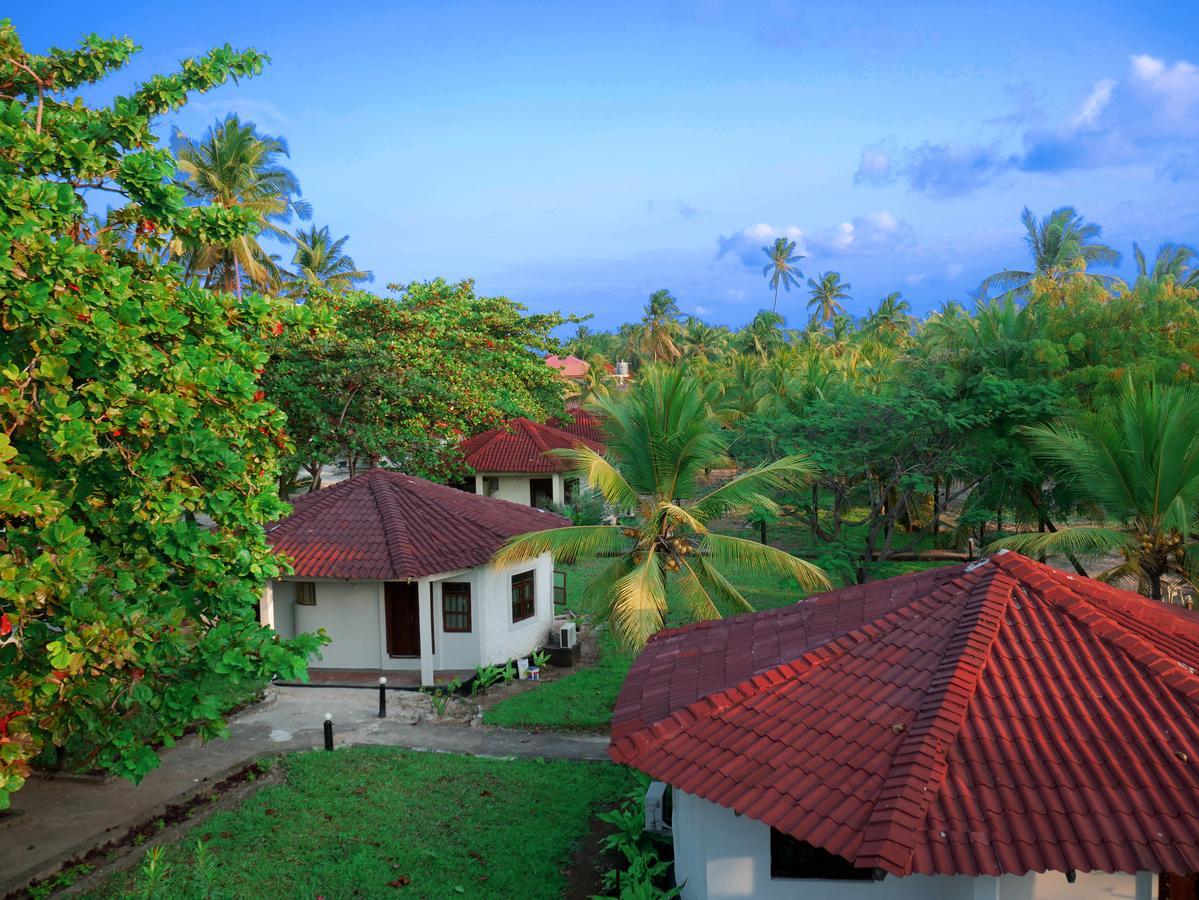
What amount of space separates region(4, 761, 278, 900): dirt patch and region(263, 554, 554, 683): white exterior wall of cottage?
4961mm

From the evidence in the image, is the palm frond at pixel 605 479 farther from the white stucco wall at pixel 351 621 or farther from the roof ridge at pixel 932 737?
the white stucco wall at pixel 351 621

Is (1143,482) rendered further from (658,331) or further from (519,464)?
(658,331)

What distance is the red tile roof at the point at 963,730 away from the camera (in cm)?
649

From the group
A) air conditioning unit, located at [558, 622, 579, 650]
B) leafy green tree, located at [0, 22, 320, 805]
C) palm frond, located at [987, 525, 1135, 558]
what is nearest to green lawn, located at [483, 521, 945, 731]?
air conditioning unit, located at [558, 622, 579, 650]

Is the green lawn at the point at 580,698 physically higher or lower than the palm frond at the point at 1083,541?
lower

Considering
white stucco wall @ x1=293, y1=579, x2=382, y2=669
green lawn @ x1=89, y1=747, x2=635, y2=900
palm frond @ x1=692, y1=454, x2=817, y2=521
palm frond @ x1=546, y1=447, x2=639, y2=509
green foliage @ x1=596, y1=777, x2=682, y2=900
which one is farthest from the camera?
white stucco wall @ x1=293, y1=579, x2=382, y2=669

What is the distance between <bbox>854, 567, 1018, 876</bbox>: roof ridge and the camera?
639 cm

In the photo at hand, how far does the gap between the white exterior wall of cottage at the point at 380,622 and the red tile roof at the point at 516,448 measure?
16240 mm

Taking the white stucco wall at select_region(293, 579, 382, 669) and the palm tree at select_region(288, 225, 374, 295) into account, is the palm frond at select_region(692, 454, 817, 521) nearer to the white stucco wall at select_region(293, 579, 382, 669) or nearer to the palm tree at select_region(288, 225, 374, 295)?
the white stucco wall at select_region(293, 579, 382, 669)

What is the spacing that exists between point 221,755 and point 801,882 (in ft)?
31.8

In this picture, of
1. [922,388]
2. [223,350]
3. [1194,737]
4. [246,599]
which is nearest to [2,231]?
[223,350]

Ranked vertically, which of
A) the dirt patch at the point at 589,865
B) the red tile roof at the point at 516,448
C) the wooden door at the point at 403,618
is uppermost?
the red tile roof at the point at 516,448

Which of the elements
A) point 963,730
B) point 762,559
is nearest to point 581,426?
point 762,559

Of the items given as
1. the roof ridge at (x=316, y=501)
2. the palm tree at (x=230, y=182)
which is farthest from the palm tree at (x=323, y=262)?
the roof ridge at (x=316, y=501)
